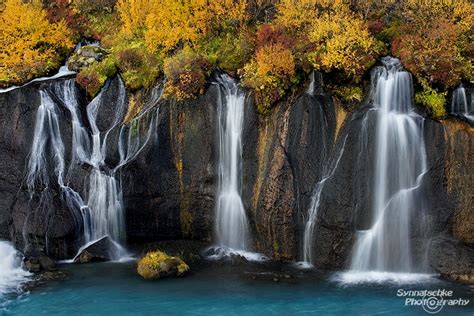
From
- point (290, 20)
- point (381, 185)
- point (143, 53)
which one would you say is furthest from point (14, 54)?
point (381, 185)

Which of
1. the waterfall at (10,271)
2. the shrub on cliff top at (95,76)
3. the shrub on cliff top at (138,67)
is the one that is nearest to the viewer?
the waterfall at (10,271)

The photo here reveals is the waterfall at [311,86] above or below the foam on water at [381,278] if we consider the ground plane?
above

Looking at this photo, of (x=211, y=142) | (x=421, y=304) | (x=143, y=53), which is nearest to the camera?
(x=421, y=304)

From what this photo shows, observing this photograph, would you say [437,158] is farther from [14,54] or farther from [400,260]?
[14,54]

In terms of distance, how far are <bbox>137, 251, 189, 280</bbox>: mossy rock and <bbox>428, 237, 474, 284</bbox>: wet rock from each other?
929 centimetres

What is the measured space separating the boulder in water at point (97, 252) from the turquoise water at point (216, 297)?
1.58 metres

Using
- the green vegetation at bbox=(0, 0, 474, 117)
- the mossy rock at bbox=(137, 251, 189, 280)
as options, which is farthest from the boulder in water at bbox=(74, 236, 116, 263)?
the green vegetation at bbox=(0, 0, 474, 117)

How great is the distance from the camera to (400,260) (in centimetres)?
1877

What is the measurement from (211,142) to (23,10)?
1258 cm

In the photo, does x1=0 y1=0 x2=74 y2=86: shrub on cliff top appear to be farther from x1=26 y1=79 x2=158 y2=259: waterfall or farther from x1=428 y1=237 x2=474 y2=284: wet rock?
x1=428 y1=237 x2=474 y2=284: wet rock

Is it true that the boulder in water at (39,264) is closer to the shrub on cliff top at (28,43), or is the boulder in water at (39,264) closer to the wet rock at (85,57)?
the shrub on cliff top at (28,43)

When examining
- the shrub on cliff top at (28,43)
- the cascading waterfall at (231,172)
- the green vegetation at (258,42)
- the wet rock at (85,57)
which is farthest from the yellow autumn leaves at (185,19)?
the shrub on cliff top at (28,43)

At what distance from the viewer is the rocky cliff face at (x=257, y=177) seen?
1875 cm

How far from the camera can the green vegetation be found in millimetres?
20344
